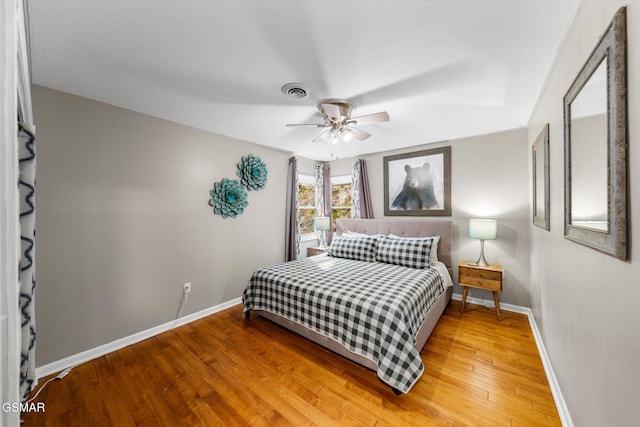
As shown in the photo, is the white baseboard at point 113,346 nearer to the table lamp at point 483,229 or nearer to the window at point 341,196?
the window at point 341,196

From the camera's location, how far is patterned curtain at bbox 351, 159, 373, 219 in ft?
13.7

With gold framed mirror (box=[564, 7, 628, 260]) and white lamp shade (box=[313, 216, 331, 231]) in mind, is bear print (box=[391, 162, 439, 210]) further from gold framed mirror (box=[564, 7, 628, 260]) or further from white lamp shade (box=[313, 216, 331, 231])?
gold framed mirror (box=[564, 7, 628, 260])

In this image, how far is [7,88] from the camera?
61cm

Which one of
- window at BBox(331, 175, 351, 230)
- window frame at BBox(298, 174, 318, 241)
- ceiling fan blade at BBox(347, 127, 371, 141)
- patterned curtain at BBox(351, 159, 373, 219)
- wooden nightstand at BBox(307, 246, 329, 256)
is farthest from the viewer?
window at BBox(331, 175, 351, 230)

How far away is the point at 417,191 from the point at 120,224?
382 centimetres

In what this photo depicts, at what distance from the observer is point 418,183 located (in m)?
3.72

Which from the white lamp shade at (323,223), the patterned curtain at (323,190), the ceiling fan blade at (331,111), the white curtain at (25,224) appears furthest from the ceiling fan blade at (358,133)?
the white curtain at (25,224)

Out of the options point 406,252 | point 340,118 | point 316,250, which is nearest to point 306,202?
point 316,250

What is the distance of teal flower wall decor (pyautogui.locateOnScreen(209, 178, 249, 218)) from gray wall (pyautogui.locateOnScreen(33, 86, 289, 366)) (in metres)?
0.09

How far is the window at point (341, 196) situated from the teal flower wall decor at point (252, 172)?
5.36 feet

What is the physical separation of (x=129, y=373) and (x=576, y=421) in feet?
10.0

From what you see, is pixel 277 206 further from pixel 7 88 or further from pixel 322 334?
pixel 7 88

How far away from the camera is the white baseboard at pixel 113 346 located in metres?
1.95

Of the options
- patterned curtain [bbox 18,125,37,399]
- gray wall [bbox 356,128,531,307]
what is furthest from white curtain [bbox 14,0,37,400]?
gray wall [bbox 356,128,531,307]
